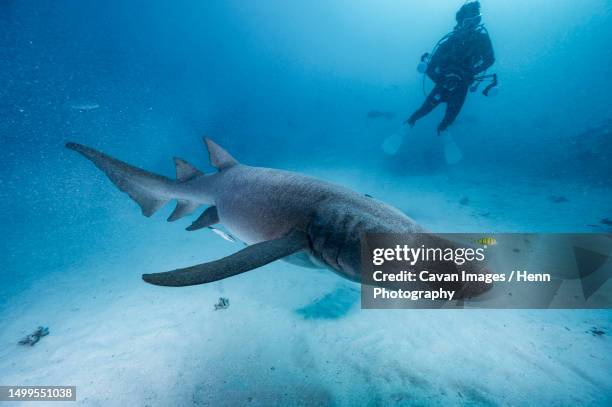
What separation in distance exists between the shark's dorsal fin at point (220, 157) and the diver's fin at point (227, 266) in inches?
92.4

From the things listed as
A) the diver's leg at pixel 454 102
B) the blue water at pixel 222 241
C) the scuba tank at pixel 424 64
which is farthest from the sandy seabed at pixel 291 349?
the scuba tank at pixel 424 64

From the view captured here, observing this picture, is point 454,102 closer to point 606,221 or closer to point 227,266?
point 606,221

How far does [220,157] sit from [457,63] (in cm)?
1148

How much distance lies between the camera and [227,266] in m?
1.96

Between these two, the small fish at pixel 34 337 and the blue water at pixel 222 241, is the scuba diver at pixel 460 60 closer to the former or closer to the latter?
the blue water at pixel 222 241

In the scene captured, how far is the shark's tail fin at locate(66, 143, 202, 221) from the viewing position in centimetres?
374

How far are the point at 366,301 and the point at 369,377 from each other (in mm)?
1000

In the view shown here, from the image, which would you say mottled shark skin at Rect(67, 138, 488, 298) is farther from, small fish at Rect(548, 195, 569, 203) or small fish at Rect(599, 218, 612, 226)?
small fish at Rect(548, 195, 569, 203)

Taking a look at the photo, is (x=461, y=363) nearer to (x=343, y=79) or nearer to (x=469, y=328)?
(x=469, y=328)

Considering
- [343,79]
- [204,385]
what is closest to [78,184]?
[204,385]

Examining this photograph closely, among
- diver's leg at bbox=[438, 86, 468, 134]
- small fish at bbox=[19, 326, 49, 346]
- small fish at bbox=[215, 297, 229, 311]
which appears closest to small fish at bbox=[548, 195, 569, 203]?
diver's leg at bbox=[438, 86, 468, 134]

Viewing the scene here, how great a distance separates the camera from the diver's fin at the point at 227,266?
181 cm

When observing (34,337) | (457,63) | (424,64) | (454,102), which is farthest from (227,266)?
(457,63)

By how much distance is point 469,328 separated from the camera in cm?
445
